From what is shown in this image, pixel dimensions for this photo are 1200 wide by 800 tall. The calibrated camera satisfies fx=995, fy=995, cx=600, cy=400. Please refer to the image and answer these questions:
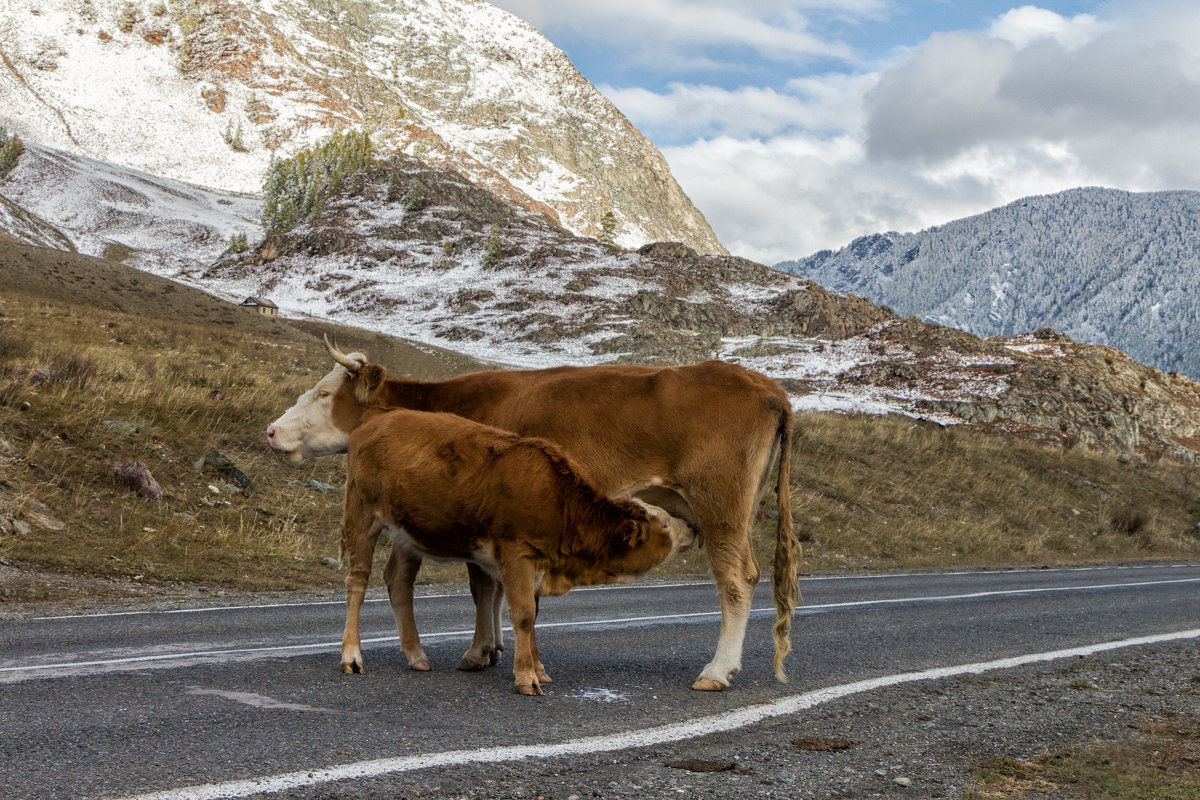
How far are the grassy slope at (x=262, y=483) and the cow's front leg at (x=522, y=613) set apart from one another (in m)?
6.83

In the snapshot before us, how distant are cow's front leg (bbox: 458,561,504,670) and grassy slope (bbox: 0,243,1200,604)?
583 centimetres

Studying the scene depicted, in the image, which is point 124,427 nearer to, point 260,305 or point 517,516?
point 517,516

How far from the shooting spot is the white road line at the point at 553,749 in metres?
3.76

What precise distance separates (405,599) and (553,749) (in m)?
2.32

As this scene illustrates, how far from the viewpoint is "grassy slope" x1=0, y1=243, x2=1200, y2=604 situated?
12.3m

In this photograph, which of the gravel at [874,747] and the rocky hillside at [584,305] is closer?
the gravel at [874,747]

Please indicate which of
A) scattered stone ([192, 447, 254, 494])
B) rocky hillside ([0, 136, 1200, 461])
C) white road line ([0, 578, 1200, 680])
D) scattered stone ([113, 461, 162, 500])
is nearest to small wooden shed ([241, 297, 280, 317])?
rocky hillside ([0, 136, 1200, 461])

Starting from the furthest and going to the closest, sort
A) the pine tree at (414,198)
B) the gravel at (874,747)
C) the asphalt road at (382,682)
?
the pine tree at (414,198)
the asphalt road at (382,682)
the gravel at (874,747)

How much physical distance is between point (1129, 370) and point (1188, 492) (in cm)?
5048

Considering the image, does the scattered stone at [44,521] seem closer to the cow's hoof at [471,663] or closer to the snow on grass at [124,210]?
the cow's hoof at [471,663]

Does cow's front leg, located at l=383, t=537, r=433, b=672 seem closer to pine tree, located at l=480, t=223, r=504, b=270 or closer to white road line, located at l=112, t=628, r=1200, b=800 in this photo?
white road line, located at l=112, t=628, r=1200, b=800

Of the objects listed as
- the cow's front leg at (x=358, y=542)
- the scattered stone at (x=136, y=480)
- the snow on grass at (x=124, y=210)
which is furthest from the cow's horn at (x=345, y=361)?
the snow on grass at (x=124, y=210)

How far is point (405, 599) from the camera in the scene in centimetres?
662

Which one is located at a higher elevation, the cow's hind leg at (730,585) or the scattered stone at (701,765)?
the cow's hind leg at (730,585)
